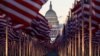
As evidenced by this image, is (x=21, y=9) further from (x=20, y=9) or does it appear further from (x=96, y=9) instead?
(x=96, y=9)

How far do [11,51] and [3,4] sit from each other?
43607mm

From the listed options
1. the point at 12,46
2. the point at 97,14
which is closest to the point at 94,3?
the point at 97,14

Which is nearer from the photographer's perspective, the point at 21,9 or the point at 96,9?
the point at 21,9

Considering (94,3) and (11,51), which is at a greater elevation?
(94,3)

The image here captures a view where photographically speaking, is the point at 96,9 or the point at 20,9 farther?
the point at 96,9

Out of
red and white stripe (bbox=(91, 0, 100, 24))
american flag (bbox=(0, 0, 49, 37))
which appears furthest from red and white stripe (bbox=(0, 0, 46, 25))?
red and white stripe (bbox=(91, 0, 100, 24))

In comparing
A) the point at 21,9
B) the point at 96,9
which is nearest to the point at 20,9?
the point at 21,9

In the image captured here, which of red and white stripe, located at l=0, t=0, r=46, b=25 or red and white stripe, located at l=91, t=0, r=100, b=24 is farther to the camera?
red and white stripe, located at l=91, t=0, r=100, b=24

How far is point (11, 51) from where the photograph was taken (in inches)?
2721

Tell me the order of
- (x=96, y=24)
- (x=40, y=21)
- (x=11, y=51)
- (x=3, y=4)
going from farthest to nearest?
(x=11, y=51) → (x=40, y=21) → (x=96, y=24) → (x=3, y=4)

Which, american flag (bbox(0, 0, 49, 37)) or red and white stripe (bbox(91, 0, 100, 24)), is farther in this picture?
red and white stripe (bbox(91, 0, 100, 24))

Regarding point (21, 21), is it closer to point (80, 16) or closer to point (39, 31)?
point (80, 16)

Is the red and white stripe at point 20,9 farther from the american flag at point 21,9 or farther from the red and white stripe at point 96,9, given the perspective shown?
the red and white stripe at point 96,9

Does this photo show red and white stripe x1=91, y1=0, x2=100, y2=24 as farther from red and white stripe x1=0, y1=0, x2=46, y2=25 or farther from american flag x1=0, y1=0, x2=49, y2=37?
red and white stripe x1=0, y1=0, x2=46, y2=25
